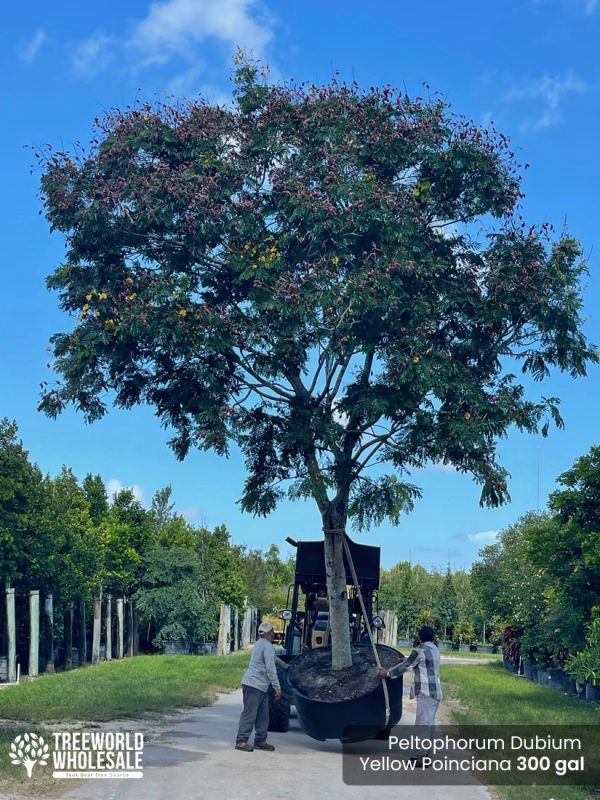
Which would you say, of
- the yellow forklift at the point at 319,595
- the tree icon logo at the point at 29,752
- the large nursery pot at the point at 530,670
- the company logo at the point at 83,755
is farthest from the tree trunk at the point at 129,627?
the tree icon logo at the point at 29,752

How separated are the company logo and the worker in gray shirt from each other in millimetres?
1495

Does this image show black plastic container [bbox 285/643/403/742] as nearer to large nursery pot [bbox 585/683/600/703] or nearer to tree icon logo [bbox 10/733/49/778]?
tree icon logo [bbox 10/733/49/778]

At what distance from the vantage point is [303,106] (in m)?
17.0

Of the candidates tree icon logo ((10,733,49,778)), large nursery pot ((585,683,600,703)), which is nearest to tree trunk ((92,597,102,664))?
large nursery pot ((585,683,600,703))

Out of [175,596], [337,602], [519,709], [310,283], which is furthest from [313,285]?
[175,596]

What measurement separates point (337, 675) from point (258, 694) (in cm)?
213

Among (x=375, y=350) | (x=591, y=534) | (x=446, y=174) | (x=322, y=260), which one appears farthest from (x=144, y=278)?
(x=591, y=534)

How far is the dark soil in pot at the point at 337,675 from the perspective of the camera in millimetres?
15867

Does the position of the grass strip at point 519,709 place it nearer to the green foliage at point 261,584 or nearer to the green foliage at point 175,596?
the green foliage at point 175,596

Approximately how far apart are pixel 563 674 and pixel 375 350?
2123 centimetres

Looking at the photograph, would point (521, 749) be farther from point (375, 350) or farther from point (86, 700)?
point (86, 700)

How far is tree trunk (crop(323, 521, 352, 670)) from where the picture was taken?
16.9 m

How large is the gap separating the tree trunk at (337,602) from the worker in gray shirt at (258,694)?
2.03 meters

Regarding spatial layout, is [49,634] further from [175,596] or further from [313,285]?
[313,285]
